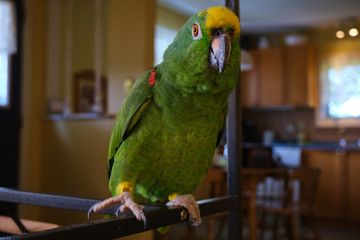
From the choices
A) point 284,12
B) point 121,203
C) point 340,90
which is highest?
point 284,12

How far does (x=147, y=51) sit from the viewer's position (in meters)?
2.23

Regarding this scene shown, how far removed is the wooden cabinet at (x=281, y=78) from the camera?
4805mm

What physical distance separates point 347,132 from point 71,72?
3814 millimetres

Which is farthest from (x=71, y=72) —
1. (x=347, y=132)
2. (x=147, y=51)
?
(x=347, y=132)

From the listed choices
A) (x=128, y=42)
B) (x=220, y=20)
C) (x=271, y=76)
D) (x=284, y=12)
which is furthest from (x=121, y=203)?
(x=271, y=76)

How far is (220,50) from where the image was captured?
623 millimetres

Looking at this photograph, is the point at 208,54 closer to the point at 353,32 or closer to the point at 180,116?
the point at 180,116

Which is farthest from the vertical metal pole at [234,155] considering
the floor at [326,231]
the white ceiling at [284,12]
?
the white ceiling at [284,12]

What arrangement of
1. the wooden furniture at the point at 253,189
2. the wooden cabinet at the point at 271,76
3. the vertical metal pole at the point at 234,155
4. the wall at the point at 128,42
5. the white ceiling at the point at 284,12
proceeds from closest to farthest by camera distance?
1. the vertical metal pole at the point at 234,155
2. the wall at the point at 128,42
3. the wooden furniture at the point at 253,189
4. the white ceiling at the point at 284,12
5. the wooden cabinet at the point at 271,76

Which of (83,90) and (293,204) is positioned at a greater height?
(83,90)

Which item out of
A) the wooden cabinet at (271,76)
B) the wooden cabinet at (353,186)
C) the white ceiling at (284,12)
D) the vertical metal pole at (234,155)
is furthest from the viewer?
the wooden cabinet at (271,76)

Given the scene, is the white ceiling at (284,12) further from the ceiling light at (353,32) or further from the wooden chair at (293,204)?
the ceiling light at (353,32)

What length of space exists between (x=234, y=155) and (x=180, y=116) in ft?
0.50

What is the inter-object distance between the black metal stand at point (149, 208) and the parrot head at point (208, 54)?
0.33ft
